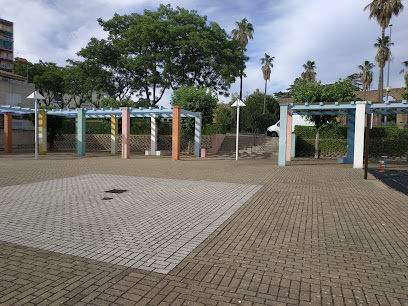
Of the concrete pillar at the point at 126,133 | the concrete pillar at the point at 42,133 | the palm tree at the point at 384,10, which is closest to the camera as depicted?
the concrete pillar at the point at 126,133

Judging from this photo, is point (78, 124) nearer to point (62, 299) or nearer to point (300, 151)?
point (300, 151)

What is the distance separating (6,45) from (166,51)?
5820 cm

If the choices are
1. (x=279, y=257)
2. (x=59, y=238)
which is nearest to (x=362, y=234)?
(x=279, y=257)

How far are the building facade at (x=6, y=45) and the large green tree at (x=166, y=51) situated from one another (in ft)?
161

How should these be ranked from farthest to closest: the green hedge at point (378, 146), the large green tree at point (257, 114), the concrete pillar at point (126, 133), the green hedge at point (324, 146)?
the large green tree at point (257, 114)
the green hedge at point (324, 146)
the green hedge at point (378, 146)
the concrete pillar at point (126, 133)

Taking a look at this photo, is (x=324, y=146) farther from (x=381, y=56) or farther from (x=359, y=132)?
(x=381, y=56)

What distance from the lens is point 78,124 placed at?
20.9 meters

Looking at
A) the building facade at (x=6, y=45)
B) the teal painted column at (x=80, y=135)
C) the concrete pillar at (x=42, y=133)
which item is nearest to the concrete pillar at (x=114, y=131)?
the teal painted column at (x=80, y=135)

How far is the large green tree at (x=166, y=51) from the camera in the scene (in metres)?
26.6

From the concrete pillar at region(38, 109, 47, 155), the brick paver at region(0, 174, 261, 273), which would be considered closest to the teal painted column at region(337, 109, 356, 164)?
the brick paver at region(0, 174, 261, 273)

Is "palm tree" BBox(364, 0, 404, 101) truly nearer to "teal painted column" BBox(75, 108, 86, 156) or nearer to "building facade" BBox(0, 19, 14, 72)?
"teal painted column" BBox(75, 108, 86, 156)

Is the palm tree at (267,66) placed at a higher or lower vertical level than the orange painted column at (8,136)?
higher

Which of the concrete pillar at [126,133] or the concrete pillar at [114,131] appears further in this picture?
the concrete pillar at [114,131]

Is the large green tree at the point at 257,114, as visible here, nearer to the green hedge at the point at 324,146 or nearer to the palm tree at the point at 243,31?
the palm tree at the point at 243,31
